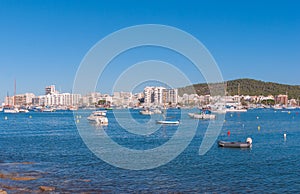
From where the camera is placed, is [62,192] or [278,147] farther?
[278,147]

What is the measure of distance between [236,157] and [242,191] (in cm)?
1399

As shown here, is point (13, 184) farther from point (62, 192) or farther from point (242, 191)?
point (242, 191)

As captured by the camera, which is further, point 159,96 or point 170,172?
point 159,96

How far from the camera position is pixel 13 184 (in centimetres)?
2480

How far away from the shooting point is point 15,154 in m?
38.9

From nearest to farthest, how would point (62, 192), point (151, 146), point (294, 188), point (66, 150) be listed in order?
point (62, 192) < point (294, 188) < point (66, 150) < point (151, 146)

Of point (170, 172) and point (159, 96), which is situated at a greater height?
point (159, 96)

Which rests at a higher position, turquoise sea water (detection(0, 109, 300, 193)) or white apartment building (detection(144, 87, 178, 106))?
white apartment building (detection(144, 87, 178, 106))

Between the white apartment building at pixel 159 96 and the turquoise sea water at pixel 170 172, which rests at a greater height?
the white apartment building at pixel 159 96

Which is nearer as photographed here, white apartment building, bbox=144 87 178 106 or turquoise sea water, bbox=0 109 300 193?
turquoise sea water, bbox=0 109 300 193

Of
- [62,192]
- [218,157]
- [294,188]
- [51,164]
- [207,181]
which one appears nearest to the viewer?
[62,192]

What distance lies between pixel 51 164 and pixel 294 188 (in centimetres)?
2009

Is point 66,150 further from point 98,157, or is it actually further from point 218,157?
point 218,157

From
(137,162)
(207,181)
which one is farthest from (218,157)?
(207,181)
